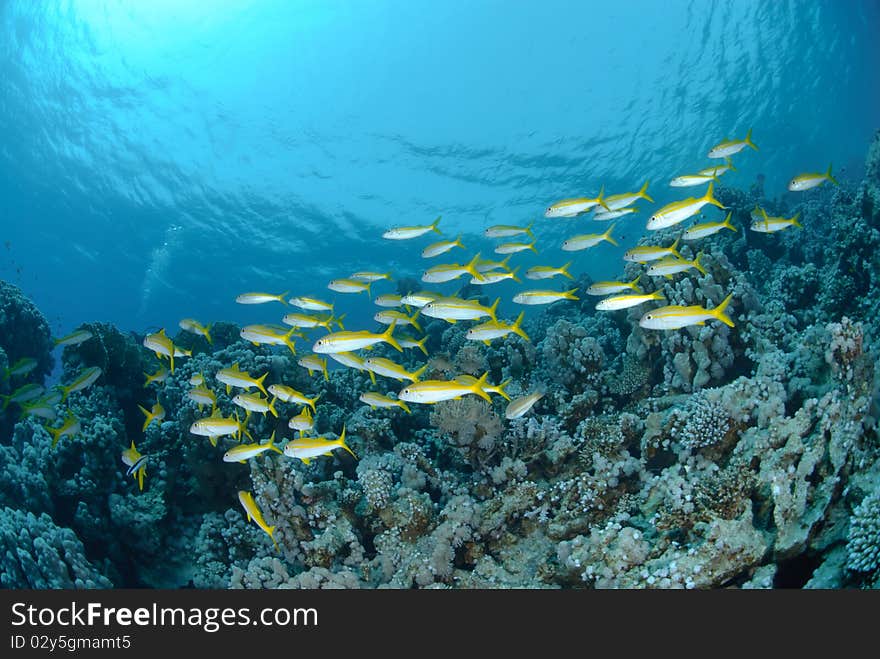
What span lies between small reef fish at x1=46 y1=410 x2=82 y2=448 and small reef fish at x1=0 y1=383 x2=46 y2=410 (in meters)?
2.26

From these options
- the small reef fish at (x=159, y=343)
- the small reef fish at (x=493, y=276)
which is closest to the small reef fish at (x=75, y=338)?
the small reef fish at (x=159, y=343)

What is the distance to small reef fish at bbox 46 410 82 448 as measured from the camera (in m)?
6.54

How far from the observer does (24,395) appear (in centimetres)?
837

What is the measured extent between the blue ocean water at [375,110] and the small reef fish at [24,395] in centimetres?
1839


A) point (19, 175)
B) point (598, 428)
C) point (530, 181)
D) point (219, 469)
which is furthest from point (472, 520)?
point (19, 175)

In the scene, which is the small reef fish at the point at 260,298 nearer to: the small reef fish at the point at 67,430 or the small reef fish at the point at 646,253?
the small reef fish at the point at 67,430

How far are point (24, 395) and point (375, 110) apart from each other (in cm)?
2854

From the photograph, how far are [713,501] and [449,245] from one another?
4.98 meters

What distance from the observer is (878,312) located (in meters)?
6.52

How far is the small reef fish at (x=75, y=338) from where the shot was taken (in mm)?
8389

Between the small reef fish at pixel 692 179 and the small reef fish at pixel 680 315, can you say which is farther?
the small reef fish at pixel 692 179

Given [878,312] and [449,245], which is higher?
[449,245]

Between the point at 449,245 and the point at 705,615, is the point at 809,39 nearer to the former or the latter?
the point at 449,245

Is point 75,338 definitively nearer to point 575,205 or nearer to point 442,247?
point 442,247
